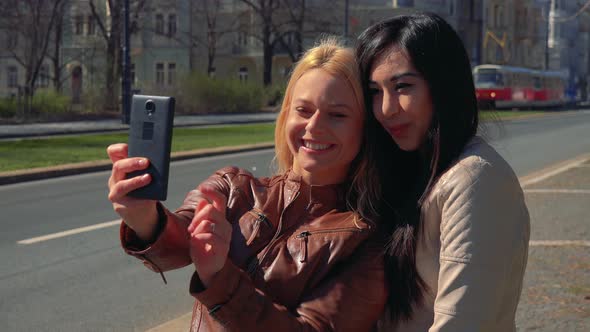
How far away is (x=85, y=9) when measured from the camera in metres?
55.9

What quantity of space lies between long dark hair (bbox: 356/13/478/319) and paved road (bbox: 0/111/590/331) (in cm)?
30

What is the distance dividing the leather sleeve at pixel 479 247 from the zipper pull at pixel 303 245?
0.35 meters

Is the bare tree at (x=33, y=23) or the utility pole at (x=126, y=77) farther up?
the bare tree at (x=33, y=23)

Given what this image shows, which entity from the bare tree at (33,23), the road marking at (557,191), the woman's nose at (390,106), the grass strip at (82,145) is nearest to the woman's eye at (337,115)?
the woman's nose at (390,106)

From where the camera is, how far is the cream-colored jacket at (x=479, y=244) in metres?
1.85

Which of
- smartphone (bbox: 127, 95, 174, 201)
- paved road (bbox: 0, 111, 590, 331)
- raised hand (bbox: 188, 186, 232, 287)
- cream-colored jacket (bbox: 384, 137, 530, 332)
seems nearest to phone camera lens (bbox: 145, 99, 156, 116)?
smartphone (bbox: 127, 95, 174, 201)

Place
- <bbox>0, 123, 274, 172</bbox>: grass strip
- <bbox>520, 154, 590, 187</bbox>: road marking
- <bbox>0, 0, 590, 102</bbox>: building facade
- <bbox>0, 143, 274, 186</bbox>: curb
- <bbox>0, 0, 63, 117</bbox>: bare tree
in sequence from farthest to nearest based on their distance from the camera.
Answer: <bbox>0, 0, 590, 102</bbox>: building facade < <bbox>0, 0, 63, 117</bbox>: bare tree < <bbox>0, 123, 274, 172</bbox>: grass strip < <bbox>0, 143, 274, 186</bbox>: curb < <bbox>520, 154, 590, 187</bbox>: road marking

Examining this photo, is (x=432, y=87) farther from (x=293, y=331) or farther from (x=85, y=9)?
(x=85, y=9)

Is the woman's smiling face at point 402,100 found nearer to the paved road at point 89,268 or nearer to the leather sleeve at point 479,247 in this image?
the leather sleeve at point 479,247

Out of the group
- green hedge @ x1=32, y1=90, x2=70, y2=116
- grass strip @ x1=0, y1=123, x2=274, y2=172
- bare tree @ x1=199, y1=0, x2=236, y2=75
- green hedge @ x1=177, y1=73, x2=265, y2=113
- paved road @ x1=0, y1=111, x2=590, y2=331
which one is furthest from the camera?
bare tree @ x1=199, y1=0, x2=236, y2=75

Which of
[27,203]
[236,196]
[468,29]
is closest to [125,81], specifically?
[27,203]

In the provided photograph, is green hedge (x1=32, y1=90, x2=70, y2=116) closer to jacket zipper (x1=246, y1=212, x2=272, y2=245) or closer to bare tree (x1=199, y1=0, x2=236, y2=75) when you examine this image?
bare tree (x1=199, y1=0, x2=236, y2=75)

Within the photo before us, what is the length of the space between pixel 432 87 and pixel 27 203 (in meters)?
10.0

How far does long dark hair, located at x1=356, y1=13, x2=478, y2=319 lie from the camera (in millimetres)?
2047
